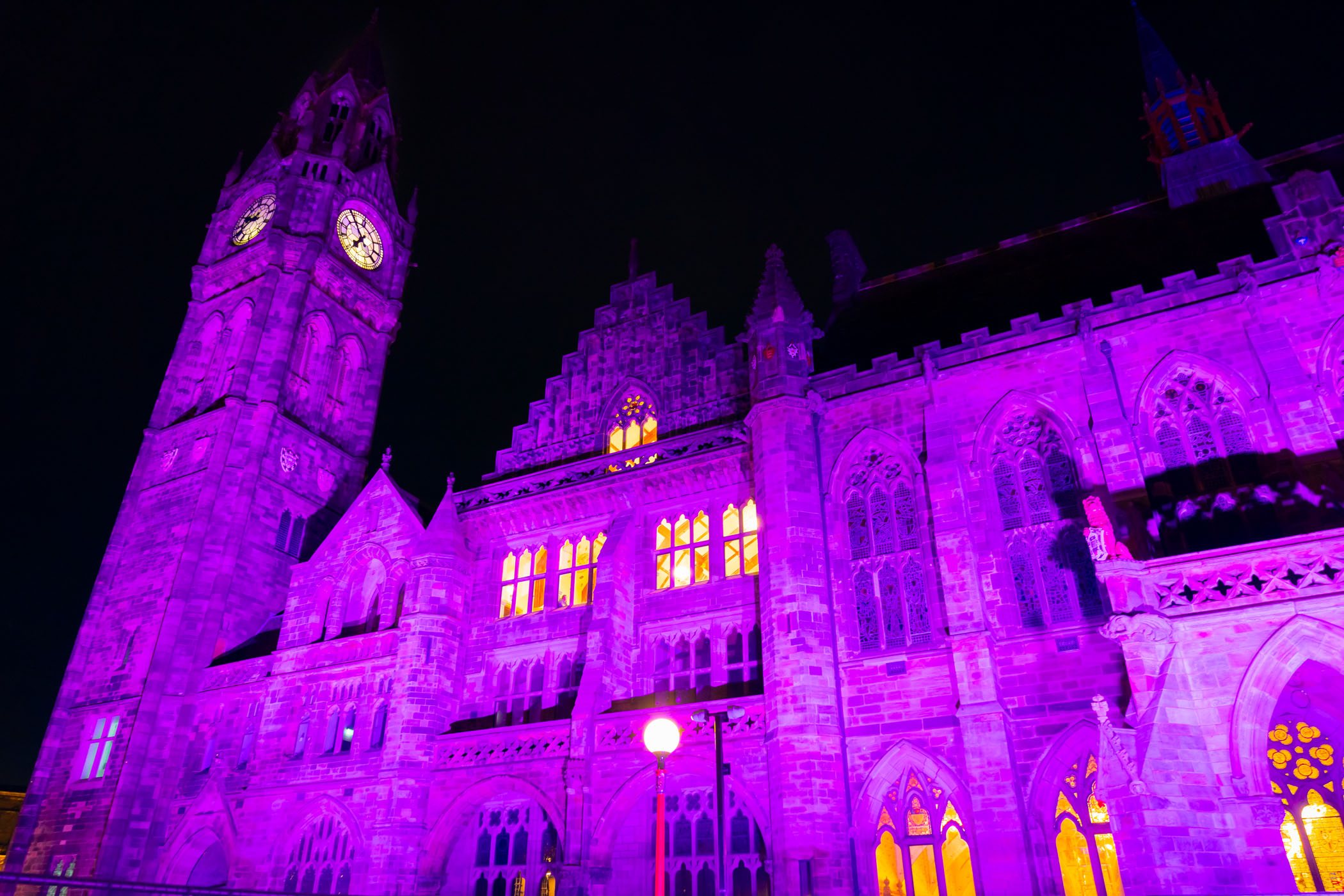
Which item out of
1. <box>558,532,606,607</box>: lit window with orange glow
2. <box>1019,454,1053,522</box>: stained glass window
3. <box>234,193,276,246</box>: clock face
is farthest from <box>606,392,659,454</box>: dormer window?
<box>234,193,276,246</box>: clock face

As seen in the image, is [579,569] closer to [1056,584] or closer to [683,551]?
[683,551]

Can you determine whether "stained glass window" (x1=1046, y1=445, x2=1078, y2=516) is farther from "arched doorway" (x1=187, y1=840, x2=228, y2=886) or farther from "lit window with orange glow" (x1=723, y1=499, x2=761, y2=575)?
"arched doorway" (x1=187, y1=840, x2=228, y2=886)

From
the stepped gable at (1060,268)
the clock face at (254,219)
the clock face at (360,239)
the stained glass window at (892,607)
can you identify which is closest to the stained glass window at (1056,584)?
the stained glass window at (892,607)

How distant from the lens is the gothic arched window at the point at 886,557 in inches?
841

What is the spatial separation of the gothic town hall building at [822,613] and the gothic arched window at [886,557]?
0.09 meters

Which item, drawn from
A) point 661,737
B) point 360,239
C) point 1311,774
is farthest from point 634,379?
point 360,239

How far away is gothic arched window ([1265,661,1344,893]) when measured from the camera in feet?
52.9

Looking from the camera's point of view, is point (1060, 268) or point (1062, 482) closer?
point (1062, 482)

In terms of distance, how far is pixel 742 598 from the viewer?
2408cm

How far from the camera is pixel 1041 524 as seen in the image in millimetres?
20844

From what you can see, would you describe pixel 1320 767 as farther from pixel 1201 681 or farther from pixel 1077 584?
pixel 1077 584

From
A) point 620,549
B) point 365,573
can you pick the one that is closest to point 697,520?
point 620,549

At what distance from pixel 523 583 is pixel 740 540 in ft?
24.8

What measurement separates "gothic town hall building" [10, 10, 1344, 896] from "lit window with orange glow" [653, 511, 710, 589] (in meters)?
0.13
